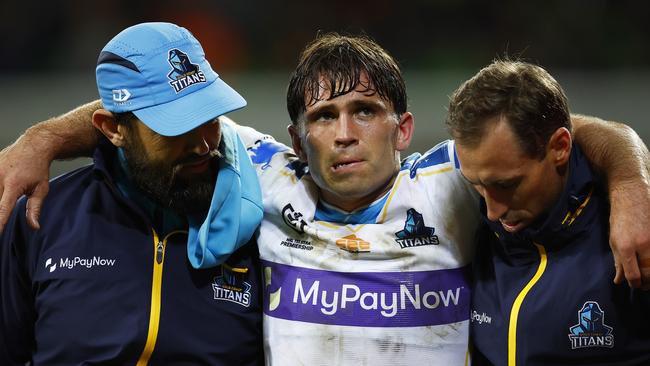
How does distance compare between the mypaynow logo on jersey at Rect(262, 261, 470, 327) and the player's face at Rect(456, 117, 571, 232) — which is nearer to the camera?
the player's face at Rect(456, 117, 571, 232)

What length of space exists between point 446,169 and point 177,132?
0.63 meters

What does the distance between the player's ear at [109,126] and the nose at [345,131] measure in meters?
0.51

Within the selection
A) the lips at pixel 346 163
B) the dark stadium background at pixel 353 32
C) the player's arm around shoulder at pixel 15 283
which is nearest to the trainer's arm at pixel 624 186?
the lips at pixel 346 163

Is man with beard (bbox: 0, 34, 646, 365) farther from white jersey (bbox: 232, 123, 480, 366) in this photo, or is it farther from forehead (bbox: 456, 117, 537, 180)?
forehead (bbox: 456, 117, 537, 180)

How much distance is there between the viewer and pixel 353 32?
22.1 ft

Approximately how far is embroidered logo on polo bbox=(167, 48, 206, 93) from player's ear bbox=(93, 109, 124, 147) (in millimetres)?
185

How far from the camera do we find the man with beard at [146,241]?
6.52ft

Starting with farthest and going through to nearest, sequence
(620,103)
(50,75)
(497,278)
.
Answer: (50,75) < (620,103) < (497,278)

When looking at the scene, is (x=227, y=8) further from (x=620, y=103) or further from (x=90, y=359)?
Answer: (x=90, y=359)

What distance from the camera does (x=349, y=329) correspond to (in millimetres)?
1969

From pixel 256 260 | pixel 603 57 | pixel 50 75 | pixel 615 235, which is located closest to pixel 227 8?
pixel 50 75

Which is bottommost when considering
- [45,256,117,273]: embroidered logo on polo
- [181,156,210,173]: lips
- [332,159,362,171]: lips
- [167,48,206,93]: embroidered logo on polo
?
[45,256,117,273]: embroidered logo on polo

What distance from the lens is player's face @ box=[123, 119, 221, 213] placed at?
79.0 inches

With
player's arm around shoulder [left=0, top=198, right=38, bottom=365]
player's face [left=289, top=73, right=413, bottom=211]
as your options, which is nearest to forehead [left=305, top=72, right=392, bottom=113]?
player's face [left=289, top=73, right=413, bottom=211]
